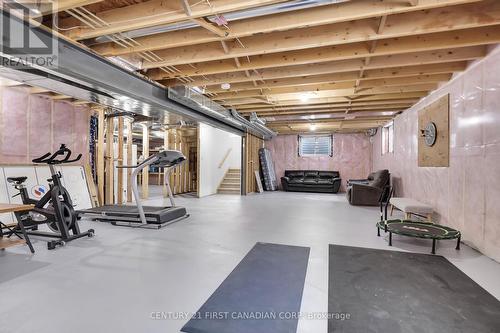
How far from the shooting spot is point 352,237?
12.1 feet

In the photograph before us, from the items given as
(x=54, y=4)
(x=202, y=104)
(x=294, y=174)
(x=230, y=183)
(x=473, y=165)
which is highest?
(x=54, y=4)

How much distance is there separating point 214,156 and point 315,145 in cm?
472

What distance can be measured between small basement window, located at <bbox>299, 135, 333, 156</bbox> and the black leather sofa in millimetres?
914

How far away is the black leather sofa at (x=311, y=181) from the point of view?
32.8 ft

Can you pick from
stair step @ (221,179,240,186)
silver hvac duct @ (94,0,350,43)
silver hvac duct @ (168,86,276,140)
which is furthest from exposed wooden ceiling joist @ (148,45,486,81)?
stair step @ (221,179,240,186)

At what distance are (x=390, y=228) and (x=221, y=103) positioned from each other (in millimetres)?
4447

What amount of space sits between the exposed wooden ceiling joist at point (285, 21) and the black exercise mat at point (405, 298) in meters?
2.50

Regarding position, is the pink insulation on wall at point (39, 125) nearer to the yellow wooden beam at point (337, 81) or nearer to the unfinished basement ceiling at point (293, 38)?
Answer: the unfinished basement ceiling at point (293, 38)

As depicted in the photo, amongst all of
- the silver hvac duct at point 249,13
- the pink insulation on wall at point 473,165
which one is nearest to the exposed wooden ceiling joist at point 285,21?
the silver hvac duct at point 249,13

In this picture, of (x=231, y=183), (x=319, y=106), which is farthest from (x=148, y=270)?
(x=231, y=183)

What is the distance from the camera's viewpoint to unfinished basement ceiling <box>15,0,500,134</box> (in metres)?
2.49

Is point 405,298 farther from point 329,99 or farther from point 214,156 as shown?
point 214,156

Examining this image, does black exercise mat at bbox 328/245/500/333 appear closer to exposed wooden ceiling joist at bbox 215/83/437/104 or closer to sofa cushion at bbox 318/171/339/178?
exposed wooden ceiling joist at bbox 215/83/437/104

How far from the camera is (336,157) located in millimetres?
10898
